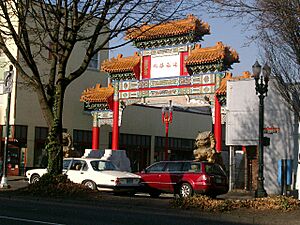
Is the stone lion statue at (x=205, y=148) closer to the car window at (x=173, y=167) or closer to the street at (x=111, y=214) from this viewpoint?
the car window at (x=173, y=167)

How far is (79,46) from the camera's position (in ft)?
137

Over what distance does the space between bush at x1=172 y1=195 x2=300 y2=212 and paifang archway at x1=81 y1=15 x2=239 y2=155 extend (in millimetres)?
12737

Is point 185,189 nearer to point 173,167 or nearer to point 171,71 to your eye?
point 173,167

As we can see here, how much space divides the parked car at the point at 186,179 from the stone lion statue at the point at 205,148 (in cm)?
488

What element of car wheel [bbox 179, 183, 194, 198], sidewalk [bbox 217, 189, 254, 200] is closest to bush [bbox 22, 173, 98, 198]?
car wheel [bbox 179, 183, 194, 198]


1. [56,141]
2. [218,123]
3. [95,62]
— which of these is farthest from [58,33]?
[95,62]

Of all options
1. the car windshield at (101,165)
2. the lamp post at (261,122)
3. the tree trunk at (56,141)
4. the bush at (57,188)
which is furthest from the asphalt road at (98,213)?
the car windshield at (101,165)

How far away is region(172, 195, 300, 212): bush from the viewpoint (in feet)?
52.1

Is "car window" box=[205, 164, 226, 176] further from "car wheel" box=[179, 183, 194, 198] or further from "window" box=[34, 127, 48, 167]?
"window" box=[34, 127, 48, 167]

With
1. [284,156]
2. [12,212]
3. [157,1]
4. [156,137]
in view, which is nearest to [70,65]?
[156,137]

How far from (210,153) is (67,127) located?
1527cm

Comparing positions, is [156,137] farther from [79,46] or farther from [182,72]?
[182,72]

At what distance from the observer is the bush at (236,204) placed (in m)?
15.9

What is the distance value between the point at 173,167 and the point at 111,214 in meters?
8.04
